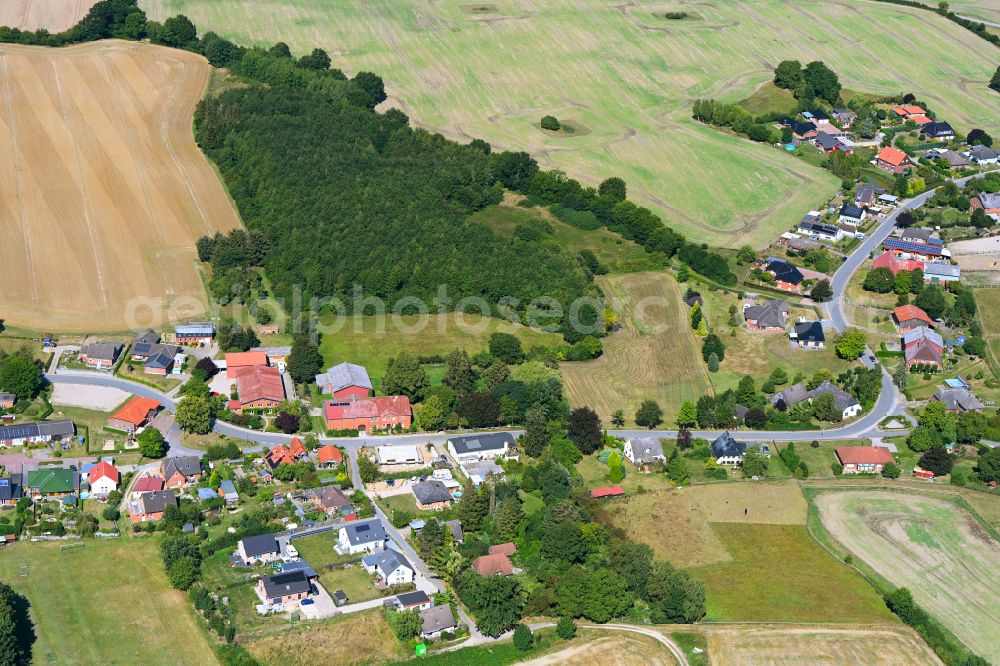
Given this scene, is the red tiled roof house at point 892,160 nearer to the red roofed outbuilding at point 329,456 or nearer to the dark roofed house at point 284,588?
the red roofed outbuilding at point 329,456

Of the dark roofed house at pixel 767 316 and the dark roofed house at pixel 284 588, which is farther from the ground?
the dark roofed house at pixel 284 588

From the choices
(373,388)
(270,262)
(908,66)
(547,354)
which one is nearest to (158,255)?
(270,262)

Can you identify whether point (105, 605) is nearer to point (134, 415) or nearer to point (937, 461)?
point (134, 415)

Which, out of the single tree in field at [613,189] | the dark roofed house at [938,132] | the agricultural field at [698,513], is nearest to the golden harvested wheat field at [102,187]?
the single tree in field at [613,189]

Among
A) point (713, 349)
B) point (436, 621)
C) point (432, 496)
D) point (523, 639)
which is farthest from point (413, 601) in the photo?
point (713, 349)

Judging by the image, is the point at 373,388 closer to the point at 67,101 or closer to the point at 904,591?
the point at 904,591

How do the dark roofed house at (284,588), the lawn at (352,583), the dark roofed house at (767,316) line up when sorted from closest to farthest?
the dark roofed house at (284,588) → the lawn at (352,583) → the dark roofed house at (767,316)

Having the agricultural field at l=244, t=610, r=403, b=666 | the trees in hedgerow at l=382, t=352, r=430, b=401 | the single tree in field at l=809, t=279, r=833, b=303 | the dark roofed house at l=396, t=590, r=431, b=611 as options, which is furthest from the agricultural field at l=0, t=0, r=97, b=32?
the agricultural field at l=244, t=610, r=403, b=666
